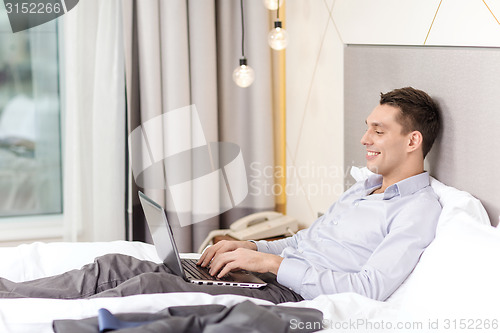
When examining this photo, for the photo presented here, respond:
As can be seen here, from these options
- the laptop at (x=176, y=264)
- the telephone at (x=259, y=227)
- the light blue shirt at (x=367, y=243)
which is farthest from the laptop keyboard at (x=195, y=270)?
the telephone at (x=259, y=227)

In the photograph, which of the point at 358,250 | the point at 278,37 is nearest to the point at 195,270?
the point at 358,250

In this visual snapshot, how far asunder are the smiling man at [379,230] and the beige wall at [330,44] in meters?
0.26

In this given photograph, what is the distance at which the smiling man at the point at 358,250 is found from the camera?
5.61ft

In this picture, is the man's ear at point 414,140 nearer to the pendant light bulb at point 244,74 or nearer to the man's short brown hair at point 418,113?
the man's short brown hair at point 418,113

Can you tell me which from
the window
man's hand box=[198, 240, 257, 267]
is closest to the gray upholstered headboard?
man's hand box=[198, 240, 257, 267]

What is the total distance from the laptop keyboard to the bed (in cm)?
33

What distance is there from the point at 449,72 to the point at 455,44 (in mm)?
87

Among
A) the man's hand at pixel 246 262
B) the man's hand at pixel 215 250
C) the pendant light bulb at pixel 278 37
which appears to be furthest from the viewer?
the pendant light bulb at pixel 278 37

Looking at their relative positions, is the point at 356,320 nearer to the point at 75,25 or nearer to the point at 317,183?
the point at 317,183

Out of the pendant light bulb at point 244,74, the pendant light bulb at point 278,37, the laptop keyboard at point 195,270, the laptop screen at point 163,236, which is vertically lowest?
the laptop keyboard at point 195,270

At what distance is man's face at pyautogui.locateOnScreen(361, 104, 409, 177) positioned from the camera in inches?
76.8

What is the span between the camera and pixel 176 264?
182 cm

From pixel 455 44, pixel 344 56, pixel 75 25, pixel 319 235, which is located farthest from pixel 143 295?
pixel 75 25

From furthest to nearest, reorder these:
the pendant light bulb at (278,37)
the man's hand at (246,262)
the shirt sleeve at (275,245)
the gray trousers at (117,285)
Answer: the pendant light bulb at (278,37), the shirt sleeve at (275,245), the man's hand at (246,262), the gray trousers at (117,285)
